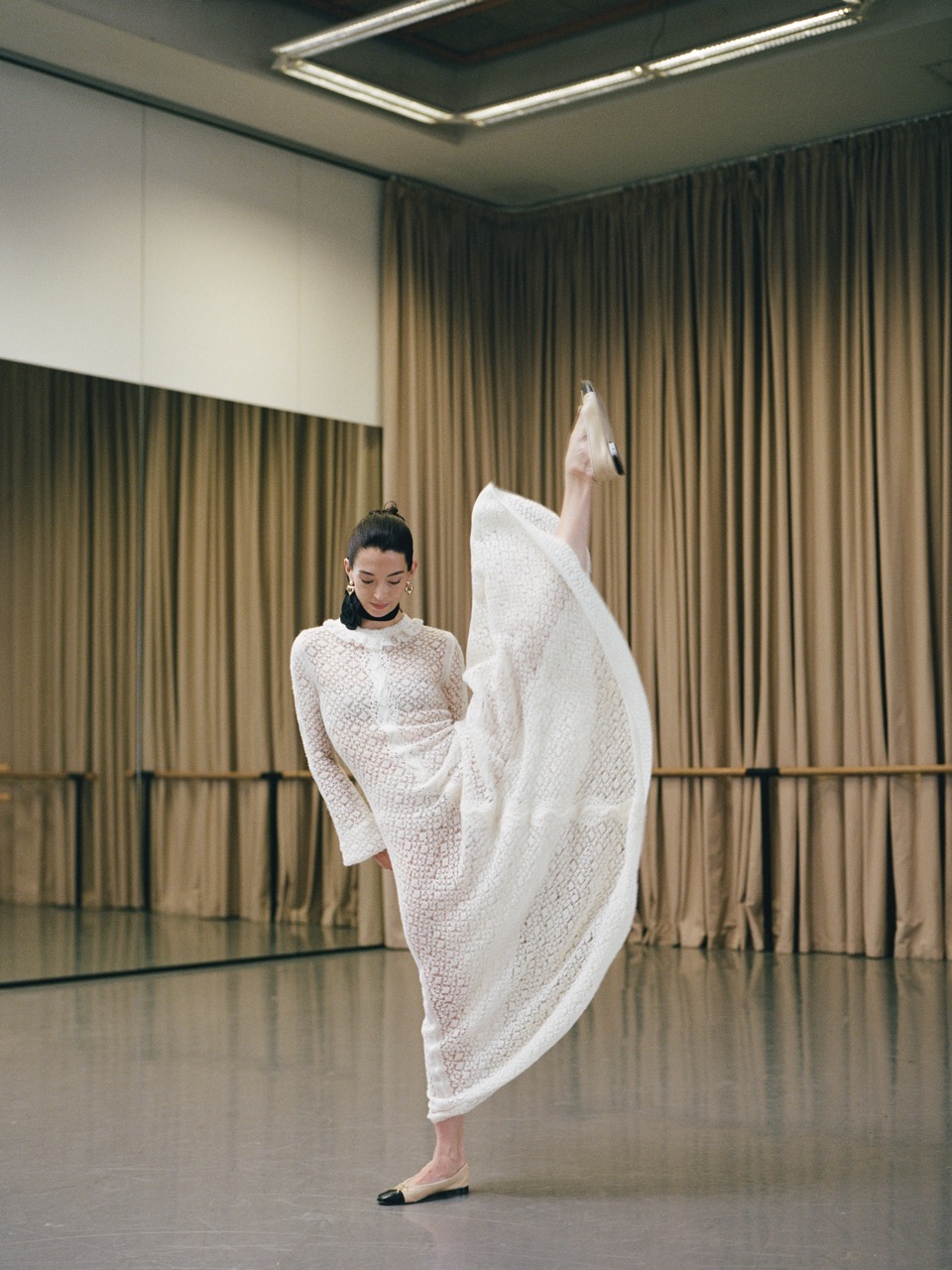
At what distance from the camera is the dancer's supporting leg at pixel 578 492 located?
301 cm

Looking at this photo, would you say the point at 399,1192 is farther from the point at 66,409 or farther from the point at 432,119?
the point at 432,119

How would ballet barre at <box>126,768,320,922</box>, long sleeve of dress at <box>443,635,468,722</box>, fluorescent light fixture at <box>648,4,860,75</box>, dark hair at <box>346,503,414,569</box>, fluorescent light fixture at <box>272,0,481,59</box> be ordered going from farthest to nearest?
ballet barre at <box>126,768,320,922</box> < fluorescent light fixture at <box>648,4,860,75</box> < fluorescent light fixture at <box>272,0,481,59</box> < long sleeve of dress at <box>443,635,468,722</box> < dark hair at <box>346,503,414,569</box>

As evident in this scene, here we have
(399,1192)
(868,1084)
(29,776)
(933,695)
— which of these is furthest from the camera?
(933,695)

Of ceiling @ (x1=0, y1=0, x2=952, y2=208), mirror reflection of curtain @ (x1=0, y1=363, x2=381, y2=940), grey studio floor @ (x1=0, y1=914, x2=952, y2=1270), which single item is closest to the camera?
grey studio floor @ (x1=0, y1=914, x2=952, y2=1270)

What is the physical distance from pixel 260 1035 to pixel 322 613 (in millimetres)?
2702

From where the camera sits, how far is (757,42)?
6.10 meters

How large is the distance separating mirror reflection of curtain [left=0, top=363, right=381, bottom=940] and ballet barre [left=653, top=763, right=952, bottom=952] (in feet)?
5.04

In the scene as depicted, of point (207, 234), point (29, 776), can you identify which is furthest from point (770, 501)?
point (29, 776)

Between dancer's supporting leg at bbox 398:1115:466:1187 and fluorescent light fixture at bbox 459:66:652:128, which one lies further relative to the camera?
fluorescent light fixture at bbox 459:66:652:128

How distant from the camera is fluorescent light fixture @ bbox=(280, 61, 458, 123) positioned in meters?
6.40

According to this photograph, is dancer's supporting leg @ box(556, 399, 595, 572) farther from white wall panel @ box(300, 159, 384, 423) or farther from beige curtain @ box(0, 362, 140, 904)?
white wall panel @ box(300, 159, 384, 423)

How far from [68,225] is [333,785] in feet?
12.7

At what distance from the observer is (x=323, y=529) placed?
729 cm

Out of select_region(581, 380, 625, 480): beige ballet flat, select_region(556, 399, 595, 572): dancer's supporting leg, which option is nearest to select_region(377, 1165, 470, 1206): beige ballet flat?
select_region(556, 399, 595, 572): dancer's supporting leg
